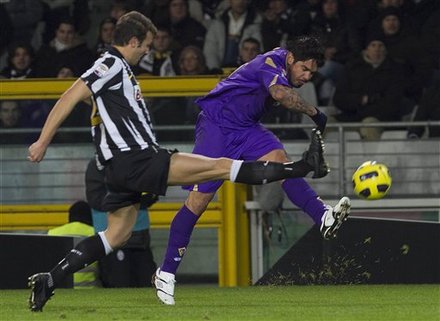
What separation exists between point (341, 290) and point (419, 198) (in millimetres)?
3175

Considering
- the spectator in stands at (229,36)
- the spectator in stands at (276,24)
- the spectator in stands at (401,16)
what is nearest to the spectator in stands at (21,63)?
the spectator in stands at (229,36)

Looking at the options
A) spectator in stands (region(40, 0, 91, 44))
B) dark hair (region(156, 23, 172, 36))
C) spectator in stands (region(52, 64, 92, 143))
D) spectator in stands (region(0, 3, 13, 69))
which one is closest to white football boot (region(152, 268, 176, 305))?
spectator in stands (region(52, 64, 92, 143))

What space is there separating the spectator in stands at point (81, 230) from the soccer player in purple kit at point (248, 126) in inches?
113

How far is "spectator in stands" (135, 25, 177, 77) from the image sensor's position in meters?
16.5

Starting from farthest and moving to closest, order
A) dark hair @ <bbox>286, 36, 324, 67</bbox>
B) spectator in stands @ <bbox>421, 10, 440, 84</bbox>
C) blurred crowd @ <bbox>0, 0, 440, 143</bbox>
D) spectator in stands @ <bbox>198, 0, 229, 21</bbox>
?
1. spectator in stands @ <bbox>198, 0, 229, 21</bbox>
2. spectator in stands @ <bbox>421, 10, 440, 84</bbox>
3. blurred crowd @ <bbox>0, 0, 440, 143</bbox>
4. dark hair @ <bbox>286, 36, 324, 67</bbox>

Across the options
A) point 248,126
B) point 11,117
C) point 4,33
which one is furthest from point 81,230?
point 4,33

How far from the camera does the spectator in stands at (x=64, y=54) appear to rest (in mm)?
16625

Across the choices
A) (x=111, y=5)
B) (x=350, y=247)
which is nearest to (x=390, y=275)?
(x=350, y=247)

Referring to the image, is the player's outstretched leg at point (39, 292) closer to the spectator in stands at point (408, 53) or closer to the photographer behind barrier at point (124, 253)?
the photographer behind barrier at point (124, 253)

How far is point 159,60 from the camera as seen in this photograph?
16625mm

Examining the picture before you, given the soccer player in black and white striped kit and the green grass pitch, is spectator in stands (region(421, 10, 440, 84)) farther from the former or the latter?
the soccer player in black and white striped kit

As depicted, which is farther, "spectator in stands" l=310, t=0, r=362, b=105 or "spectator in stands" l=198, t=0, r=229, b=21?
"spectator in stands" l=198, t=0, r=229, b=21

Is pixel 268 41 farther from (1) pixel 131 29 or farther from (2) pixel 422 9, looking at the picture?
(1) pixel 131 29

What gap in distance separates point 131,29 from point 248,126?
1728 millimetres
